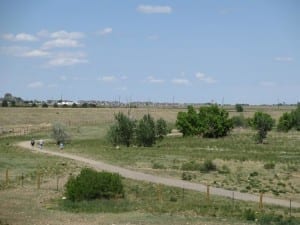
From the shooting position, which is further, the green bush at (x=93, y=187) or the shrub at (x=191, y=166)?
the shrub at (x=191, y=166)

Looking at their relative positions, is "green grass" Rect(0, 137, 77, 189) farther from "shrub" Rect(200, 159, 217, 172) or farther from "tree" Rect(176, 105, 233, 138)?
"tree" Rect(176, 105, 233, 138)

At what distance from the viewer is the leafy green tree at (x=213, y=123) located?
105 meters

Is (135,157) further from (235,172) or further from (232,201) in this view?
(232,201)

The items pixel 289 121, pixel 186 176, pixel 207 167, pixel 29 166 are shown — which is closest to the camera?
pixel 186 176

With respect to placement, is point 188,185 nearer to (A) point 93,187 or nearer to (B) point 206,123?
(A) point 93,187

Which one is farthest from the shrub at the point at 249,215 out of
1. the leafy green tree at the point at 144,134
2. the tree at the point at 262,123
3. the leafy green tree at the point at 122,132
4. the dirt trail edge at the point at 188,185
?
the tree at the point at 262,123

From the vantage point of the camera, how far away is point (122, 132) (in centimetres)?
8256

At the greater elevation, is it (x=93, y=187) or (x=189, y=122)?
(x=189, y=122)

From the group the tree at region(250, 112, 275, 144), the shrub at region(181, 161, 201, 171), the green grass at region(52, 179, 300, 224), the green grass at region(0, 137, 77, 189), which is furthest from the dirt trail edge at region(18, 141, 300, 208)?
the tree at region(250, 112, 275, 144)

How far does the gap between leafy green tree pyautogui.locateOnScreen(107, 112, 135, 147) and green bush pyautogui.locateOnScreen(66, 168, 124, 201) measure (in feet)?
161

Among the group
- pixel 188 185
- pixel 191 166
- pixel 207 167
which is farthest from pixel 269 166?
pixel 188 185

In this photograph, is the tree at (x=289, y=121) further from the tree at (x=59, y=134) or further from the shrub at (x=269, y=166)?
the shrub at (x=269, y=166)

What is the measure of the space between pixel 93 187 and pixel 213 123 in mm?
75555

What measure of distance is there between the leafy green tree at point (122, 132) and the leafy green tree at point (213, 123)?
83.6 feet
